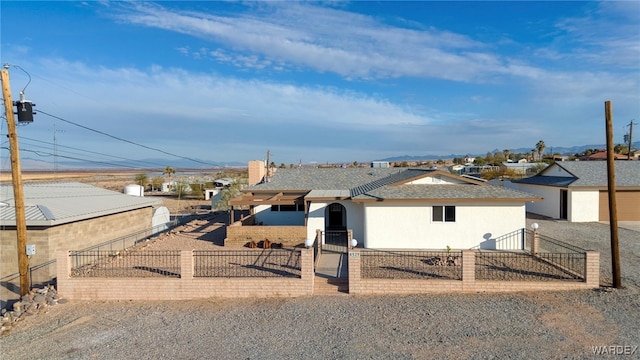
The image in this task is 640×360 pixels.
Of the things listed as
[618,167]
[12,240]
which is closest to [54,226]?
[12,240]

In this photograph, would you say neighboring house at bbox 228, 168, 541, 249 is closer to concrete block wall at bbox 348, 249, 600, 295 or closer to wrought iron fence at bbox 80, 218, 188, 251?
concrete block wall at bbox 348, 249, 600, 295

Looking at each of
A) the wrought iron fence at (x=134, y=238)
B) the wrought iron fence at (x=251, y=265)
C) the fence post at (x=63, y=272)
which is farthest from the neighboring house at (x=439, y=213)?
the wrought iron fence at (x=134, y=238)

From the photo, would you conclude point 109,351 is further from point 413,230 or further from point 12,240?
point 413,230

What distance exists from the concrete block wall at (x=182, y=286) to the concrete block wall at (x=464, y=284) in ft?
4.74

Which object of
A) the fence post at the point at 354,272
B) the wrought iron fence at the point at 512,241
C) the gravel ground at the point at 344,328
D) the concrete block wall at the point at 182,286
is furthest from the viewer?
the wrought iron fence at the point at 512,241

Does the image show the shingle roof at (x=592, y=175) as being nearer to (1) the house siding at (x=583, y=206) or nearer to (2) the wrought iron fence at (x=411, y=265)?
(1) the house siding at (x=583, y=206)

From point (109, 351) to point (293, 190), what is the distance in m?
14.8

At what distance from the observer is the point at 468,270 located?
37.2ft

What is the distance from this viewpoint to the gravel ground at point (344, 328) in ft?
27.3

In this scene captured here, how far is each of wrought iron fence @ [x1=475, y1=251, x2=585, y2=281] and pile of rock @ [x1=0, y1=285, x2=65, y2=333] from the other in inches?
538

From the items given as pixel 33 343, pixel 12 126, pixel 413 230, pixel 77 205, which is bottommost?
pixel 33 343

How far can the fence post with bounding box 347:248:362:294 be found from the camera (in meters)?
11.4

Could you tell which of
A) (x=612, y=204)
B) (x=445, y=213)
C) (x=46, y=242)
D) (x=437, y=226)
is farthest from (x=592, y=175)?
(x=46, y=242)

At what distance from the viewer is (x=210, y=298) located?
464 inches
